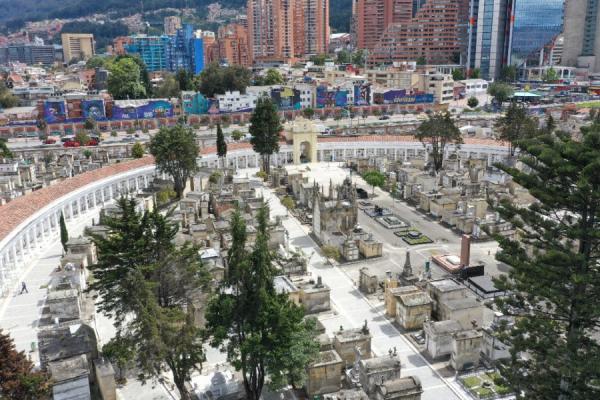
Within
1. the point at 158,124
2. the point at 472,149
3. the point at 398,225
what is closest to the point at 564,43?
the point at 472,149

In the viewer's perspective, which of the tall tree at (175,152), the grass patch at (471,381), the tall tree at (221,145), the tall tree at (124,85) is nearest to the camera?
the grass patch at (471,381)

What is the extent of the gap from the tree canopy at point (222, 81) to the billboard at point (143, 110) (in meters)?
9.58

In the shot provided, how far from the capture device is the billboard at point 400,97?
3647 inches

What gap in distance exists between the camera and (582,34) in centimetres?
12200

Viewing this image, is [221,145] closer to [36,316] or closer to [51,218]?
[51,218]

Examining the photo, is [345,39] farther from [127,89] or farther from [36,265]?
[36,265]

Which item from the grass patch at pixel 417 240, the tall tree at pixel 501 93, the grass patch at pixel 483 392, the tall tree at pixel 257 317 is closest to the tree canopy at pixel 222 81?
the tall tree at pixel 501 93

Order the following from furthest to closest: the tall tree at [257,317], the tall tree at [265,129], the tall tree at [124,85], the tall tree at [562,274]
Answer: the tall tree at [124,85] → the tall tree at [265,129] → the tall tree at [257,317] → the tall tree at [562,274]

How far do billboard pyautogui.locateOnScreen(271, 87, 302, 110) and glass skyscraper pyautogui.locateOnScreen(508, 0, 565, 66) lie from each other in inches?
2218

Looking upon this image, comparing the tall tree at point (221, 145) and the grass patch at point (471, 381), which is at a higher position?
the tall tree at point (221, 145)

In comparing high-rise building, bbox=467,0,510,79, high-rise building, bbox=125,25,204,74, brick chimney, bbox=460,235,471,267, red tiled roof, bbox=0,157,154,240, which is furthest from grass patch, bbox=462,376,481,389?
high-rise building, bbox=125,25,204,74

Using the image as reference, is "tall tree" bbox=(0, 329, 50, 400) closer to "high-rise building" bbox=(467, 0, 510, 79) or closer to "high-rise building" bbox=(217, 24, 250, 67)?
"high-rise building" bbox=(467, 0, 510, 79)

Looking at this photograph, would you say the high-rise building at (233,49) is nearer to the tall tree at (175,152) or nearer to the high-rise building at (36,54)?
the high-rise building at (36,54)

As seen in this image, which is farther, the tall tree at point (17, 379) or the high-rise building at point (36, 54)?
the high-rise building at point (36, 54)
